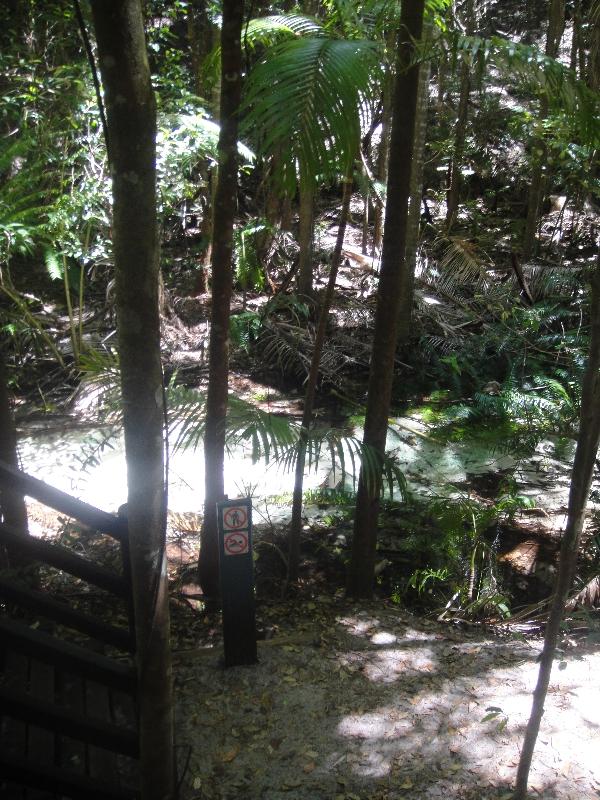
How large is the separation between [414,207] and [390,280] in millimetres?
5046

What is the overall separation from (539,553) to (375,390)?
2.60 metres

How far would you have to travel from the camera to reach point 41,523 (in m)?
5.55

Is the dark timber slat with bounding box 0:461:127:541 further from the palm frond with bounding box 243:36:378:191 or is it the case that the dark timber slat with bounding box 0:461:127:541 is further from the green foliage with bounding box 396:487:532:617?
the green foliage with bounding box 396:487:532:617

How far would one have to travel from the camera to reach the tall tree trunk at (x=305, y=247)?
31.8 feet

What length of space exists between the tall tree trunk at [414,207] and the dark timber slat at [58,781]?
20.1ft

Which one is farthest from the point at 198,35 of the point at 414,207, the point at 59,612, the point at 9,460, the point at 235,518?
the point at 59,612

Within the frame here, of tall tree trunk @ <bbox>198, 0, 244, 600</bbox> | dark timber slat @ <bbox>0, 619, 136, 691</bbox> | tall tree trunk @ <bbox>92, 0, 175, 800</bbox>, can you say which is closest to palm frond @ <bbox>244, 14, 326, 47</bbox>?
tall tree trunk @ <bbox>198, 0, 244, 600</bbox>

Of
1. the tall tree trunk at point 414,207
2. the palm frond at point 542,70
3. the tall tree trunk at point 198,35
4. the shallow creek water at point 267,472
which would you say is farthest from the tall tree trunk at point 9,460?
the tall tree trunk at point 198,35

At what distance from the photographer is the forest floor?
116 inches

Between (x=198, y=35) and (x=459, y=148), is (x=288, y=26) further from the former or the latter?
(x=459, y=148)

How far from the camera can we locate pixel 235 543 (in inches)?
143

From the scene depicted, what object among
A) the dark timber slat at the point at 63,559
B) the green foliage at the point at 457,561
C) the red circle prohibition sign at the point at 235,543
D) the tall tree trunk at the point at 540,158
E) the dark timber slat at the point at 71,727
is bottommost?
the green foliage at the point at 457,561

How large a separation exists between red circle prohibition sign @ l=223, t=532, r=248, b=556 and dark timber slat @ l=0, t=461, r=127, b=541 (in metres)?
1.20

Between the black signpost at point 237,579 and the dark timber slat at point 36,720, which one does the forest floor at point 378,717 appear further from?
the dark timber slat at point 36,720
